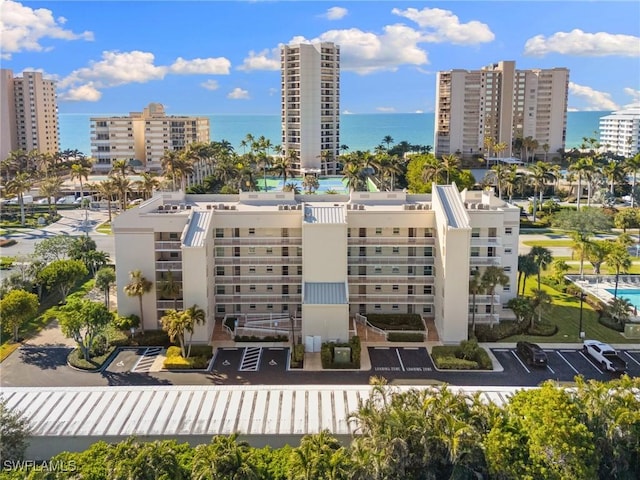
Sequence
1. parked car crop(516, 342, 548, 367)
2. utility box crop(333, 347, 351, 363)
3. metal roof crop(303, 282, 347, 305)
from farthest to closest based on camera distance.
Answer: metal roof crop(303, 282, 347, 305)
utility box crop(333, 347, 351, 363)
parked car crop(516, 342, 548, 367)

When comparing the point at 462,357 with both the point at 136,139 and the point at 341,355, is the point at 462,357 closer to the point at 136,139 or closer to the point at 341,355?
the point at 341,355

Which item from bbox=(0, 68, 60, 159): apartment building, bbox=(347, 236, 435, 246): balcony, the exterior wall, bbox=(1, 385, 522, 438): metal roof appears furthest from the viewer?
bbox=(0, 68, 60, 159): apartment building

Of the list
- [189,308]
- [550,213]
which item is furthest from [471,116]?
[189,308]

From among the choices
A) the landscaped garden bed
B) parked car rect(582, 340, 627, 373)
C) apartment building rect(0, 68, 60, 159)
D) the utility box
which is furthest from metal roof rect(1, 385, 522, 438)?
apartment building rect(0, 68, 60, 159)

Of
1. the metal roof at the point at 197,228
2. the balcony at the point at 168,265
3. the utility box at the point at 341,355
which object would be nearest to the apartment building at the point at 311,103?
the metal roof at the point at 197,228

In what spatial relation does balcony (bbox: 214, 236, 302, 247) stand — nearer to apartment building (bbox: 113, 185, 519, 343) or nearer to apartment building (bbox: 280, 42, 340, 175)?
apartment building (bbox: 113, 185, 519, 343)

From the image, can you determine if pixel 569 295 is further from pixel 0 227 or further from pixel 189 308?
pixel 0 227

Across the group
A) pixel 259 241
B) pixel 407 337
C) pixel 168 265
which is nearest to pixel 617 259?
pixel 407 337
